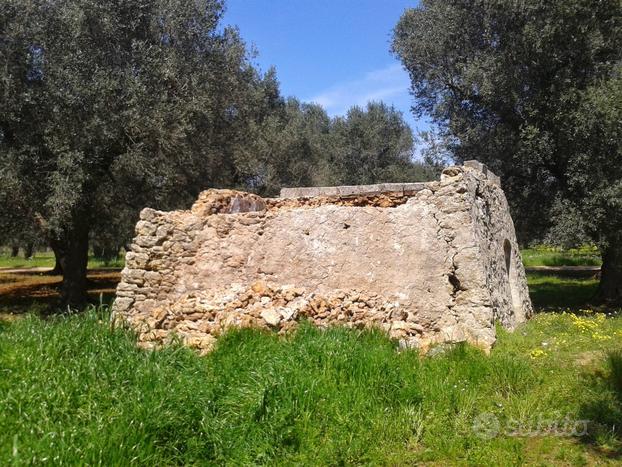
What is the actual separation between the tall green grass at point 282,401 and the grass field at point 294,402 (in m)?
0.01

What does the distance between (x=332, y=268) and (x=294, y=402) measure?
3065 millimetres

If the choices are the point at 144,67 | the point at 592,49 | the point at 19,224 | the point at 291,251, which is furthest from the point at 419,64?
the point at 19,224

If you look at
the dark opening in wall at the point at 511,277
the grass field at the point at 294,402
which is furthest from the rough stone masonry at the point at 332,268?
the dark opening in wall at the point at 511,277

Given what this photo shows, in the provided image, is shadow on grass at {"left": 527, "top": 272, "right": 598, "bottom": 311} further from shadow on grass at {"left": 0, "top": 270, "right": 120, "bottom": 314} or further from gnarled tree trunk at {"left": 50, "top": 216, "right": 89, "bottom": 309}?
shadow on grass at {"left": 0, "top": 270, "right": 120, "bottom": 314}

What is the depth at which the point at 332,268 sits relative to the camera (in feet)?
25.2

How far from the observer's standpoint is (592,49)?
1187 centimetres

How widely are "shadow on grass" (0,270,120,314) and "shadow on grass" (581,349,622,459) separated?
33.4 ft

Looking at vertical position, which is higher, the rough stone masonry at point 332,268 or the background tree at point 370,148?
the background tree at point 370,148

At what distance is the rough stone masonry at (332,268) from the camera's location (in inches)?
281

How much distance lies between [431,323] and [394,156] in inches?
802

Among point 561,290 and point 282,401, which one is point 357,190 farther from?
point 561,290

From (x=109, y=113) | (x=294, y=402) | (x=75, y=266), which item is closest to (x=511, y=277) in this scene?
(x=294, y=402)

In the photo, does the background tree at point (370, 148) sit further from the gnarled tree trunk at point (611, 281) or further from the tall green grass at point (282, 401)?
the tall green grass at point (282, 401)

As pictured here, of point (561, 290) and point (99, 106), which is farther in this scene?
point (561, 290)
